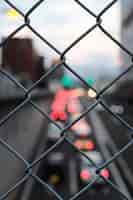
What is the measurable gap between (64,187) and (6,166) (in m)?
1.70

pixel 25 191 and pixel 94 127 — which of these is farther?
pixel 94 127

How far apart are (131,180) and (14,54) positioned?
846cm

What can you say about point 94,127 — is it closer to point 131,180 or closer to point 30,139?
point 30,139

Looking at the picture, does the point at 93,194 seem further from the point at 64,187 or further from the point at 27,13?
the point at 27,13

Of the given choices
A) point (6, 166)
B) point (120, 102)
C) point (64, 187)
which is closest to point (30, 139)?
point (6, 166)

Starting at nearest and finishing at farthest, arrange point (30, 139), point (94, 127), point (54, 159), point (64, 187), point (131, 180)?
point (64, 187)
point (131, 180)
point (54, 159)
point (30, 139)
point (94, 127)

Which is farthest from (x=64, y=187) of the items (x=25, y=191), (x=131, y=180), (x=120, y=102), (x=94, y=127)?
(x=94, y=127)

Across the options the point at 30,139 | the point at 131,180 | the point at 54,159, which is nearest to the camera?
the point at 131,180

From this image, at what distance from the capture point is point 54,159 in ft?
37.1

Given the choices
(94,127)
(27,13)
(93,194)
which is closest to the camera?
(27,13)

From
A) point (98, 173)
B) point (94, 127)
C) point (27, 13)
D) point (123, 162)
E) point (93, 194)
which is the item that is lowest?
point (98, 173)

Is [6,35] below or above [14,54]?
below

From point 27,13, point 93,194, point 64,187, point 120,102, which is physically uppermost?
point 64,187

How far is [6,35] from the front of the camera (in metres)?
1.49
